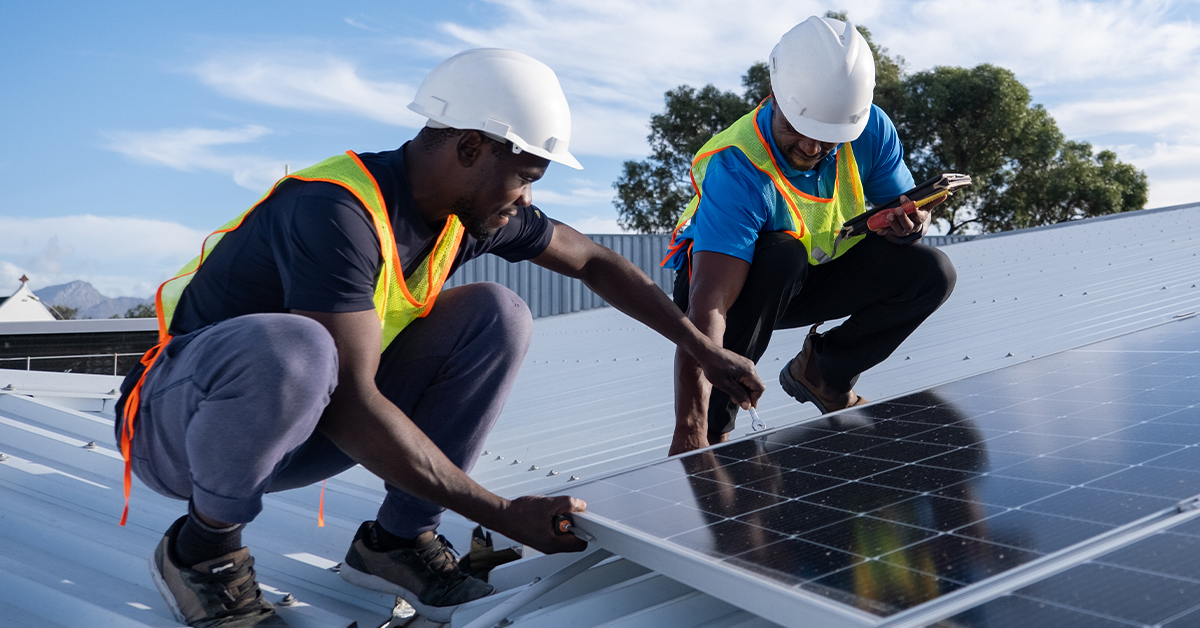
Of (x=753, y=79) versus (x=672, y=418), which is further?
(x=753, y=79)

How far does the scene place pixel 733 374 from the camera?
3.19 meters

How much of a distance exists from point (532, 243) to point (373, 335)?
942 mm

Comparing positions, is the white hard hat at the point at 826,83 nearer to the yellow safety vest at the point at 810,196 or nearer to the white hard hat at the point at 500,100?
the yellow safety vest at the point at 810,196

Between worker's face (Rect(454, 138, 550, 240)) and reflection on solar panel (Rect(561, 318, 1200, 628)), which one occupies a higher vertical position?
worker's face (Rect(454, 138, 550, 240))

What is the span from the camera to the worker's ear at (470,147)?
2.59 metres

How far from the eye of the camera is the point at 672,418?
15.8 ft

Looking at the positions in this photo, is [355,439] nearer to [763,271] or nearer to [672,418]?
[763,271]

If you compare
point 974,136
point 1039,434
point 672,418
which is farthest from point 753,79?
point 1039,434

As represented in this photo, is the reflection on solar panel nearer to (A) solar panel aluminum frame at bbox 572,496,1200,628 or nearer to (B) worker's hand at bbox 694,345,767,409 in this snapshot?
(A) solar panel aluminum frame at bbox 572,496,1200,628

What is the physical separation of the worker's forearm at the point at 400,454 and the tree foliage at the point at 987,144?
27876mm

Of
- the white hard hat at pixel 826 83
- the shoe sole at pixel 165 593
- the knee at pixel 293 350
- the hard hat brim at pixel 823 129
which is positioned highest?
the white hard hat at pixel 826 83

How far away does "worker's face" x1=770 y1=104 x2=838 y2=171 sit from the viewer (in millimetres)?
3943

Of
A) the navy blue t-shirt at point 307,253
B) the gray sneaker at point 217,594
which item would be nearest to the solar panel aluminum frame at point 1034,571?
the navy blue t-shirt at point 307,253

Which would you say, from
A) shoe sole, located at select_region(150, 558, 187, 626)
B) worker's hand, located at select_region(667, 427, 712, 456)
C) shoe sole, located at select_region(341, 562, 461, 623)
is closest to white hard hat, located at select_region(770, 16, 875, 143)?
worker's hand, located at select_region(667, 427, 712, 456)
